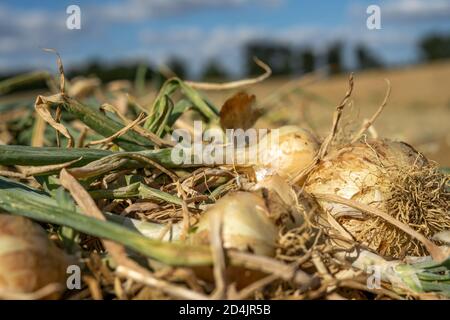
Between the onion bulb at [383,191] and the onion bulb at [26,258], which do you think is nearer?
the onion bulb at [26,258]

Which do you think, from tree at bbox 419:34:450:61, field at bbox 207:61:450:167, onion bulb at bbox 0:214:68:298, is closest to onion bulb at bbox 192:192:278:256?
onion bulb at bbox 0:214:68:298

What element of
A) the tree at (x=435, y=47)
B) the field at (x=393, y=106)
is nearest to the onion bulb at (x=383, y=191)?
the field at (x=393, y=106)

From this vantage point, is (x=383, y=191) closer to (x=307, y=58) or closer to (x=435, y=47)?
(x=307, y=58)

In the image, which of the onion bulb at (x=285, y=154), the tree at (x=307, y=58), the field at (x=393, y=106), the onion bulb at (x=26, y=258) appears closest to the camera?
the onion bulb at (x=26, y=258)

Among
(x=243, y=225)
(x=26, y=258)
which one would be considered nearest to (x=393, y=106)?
(x=243, y=225)

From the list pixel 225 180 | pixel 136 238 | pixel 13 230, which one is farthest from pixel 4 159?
pixel 225 180

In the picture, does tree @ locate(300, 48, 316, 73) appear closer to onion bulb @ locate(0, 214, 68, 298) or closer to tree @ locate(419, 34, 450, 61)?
tree @ locate(419, 34, 450, 61)

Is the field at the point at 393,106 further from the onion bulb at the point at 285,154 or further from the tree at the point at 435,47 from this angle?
the tree at the point at 435,47
